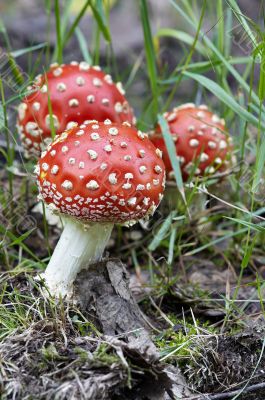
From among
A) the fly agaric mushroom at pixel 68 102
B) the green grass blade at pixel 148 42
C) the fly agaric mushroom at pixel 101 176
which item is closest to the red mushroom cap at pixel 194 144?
the green grass blade at pixel 148 42

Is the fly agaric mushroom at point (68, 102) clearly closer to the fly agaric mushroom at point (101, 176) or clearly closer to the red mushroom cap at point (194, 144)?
the red mushroom cap at point (194, 144)

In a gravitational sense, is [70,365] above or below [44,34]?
below

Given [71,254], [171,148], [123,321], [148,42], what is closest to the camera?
[123,321]

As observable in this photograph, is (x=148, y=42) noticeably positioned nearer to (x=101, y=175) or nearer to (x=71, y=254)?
(x=101, y=175)

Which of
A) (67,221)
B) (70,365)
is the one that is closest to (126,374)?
(70,365)

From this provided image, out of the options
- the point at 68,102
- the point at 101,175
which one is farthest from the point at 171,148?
the point at 101,175

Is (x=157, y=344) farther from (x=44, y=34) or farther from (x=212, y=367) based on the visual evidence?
(x=44, y=34)
